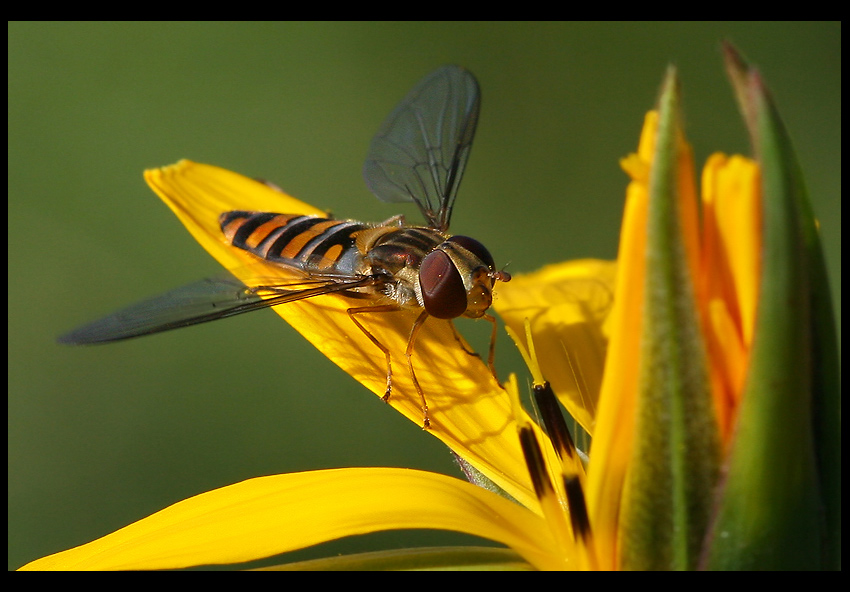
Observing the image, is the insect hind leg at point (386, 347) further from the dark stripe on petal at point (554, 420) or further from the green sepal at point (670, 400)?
the green sepal at point (670, 400)

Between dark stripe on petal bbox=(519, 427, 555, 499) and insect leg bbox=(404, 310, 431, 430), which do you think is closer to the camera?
dark stripe on petal bbox=(519, 427, 555, 499)

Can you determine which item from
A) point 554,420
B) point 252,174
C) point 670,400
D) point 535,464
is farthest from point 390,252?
point 252,174

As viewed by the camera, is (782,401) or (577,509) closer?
(782,401)

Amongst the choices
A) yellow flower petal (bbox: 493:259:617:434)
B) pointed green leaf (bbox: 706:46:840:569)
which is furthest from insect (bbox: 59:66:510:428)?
pointed green leaf (bbox: 706:46:840:569)

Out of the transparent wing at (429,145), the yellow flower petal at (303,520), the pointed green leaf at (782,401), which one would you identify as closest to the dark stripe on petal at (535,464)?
the yellow flower petal at (303,520)

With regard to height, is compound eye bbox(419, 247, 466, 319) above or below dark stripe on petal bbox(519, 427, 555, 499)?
above

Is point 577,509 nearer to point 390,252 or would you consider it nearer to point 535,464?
point 535,464

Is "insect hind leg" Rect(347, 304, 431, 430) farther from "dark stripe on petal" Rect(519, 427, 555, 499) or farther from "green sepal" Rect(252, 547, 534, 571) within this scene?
"green sepal" Rect(252, 547, 534, 571)
